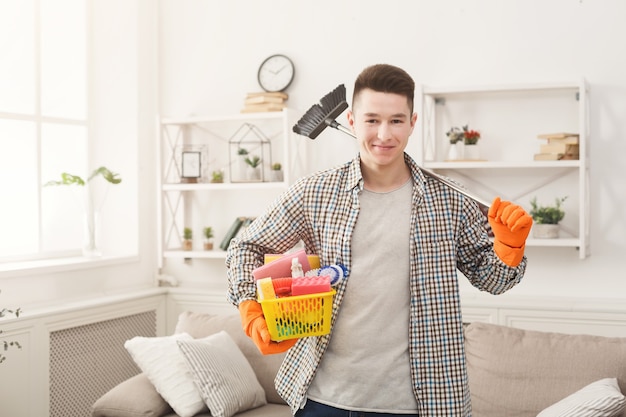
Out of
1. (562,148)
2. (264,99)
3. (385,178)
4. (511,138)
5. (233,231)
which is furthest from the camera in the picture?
(233,231)

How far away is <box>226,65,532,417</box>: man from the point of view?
177cm

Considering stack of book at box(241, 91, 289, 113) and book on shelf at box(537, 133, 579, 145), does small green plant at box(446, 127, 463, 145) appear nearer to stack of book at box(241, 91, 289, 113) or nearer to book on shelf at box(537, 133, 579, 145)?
book on shelf at box(537, 133, 579, 145)

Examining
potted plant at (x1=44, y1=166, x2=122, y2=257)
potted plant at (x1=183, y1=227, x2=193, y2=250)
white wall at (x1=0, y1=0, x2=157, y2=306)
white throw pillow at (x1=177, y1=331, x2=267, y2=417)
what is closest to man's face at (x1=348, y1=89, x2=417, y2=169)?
white throw pillow at (x1=177, y1=331, x2=267, y2=417)

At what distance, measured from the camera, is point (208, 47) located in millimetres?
4277

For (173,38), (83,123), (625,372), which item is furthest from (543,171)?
(83,123)

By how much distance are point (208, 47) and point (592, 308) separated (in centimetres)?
241

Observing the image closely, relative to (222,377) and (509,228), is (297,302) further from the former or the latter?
(222,377)

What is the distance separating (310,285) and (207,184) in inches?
94.8

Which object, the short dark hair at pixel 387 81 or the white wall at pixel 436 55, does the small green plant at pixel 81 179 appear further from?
the short dark hair at pixel 387 81

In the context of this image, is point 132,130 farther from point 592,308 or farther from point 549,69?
point 592,308

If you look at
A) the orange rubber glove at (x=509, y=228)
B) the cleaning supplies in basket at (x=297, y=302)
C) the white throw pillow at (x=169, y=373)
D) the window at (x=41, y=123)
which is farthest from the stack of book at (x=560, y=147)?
the window at (x=41, y=123)

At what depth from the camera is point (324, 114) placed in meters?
2.26

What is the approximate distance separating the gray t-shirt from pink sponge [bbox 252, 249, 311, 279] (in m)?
0.12

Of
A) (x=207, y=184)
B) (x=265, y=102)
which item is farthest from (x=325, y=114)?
(x=207, y=184)
